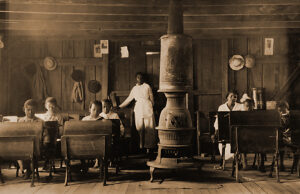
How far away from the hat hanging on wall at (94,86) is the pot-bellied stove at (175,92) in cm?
412

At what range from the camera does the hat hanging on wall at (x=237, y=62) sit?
10047 mm

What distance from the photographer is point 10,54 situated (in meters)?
10.1

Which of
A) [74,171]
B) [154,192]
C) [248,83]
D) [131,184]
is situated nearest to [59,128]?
[74,171]

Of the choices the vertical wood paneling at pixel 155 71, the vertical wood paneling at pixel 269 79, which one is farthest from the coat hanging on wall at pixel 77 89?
the vertical wood paneling at pixel 269 79

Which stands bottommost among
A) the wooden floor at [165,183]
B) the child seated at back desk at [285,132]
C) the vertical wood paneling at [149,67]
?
the wooden floor at [165,183]

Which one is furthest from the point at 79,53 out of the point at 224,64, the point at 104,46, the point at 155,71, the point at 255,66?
the point at 255,66

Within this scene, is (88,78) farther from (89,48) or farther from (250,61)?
(250,61)

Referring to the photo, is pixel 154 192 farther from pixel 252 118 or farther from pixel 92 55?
pixel 92 55

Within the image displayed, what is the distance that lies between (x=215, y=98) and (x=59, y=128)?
4647 mm

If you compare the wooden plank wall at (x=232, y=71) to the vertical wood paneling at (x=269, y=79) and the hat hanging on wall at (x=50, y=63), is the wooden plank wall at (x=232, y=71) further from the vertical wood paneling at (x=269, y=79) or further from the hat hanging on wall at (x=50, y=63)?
the hat hanging on wall at (x=50, y=63)

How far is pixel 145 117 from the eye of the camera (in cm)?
945

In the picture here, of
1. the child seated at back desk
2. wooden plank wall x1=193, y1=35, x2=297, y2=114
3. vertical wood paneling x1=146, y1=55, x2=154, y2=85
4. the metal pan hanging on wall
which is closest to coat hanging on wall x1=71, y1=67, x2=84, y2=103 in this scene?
the metal pan hanging on wall

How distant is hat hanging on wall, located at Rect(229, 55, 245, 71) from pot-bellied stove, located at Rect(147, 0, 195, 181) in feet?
13.1

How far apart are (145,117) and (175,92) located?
3.30 m
